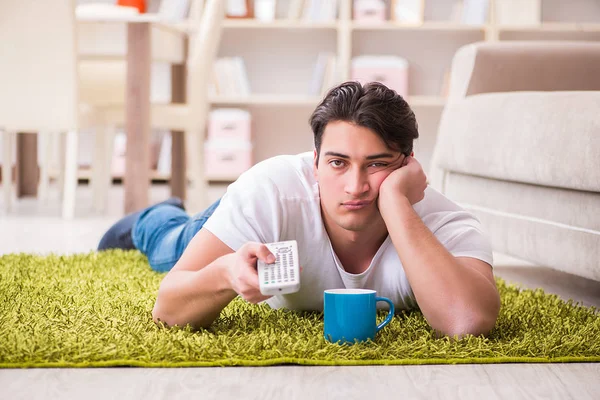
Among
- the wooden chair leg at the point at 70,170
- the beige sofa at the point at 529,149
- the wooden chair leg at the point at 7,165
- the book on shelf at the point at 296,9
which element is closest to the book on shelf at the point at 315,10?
the book on shelf at the point at 296,9

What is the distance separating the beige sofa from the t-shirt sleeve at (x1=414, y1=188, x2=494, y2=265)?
0.37 meters

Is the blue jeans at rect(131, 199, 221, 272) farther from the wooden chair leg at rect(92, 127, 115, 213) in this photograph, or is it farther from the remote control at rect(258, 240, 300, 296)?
the wooden chair leg at rect(92, 127, 115, 213)

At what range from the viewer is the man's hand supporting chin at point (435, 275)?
1322mm

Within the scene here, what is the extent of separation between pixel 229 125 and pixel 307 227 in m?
3.88

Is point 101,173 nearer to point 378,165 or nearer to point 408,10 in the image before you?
point 408,10

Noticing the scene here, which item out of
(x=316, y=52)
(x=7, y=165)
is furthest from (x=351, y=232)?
(x=316, y=52)

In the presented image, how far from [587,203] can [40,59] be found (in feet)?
7.59

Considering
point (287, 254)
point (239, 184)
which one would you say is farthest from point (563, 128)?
point (287, 254)

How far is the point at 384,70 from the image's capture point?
5.20 meters

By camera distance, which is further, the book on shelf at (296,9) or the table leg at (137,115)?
the book on shelf at (296,9)

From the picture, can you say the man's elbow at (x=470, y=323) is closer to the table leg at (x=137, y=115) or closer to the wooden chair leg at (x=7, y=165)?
the table leg at (x=137, y=115)

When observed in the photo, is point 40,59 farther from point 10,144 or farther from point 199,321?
point 199,321

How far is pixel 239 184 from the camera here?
1432mm

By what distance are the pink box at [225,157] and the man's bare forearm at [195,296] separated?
3881 mm
